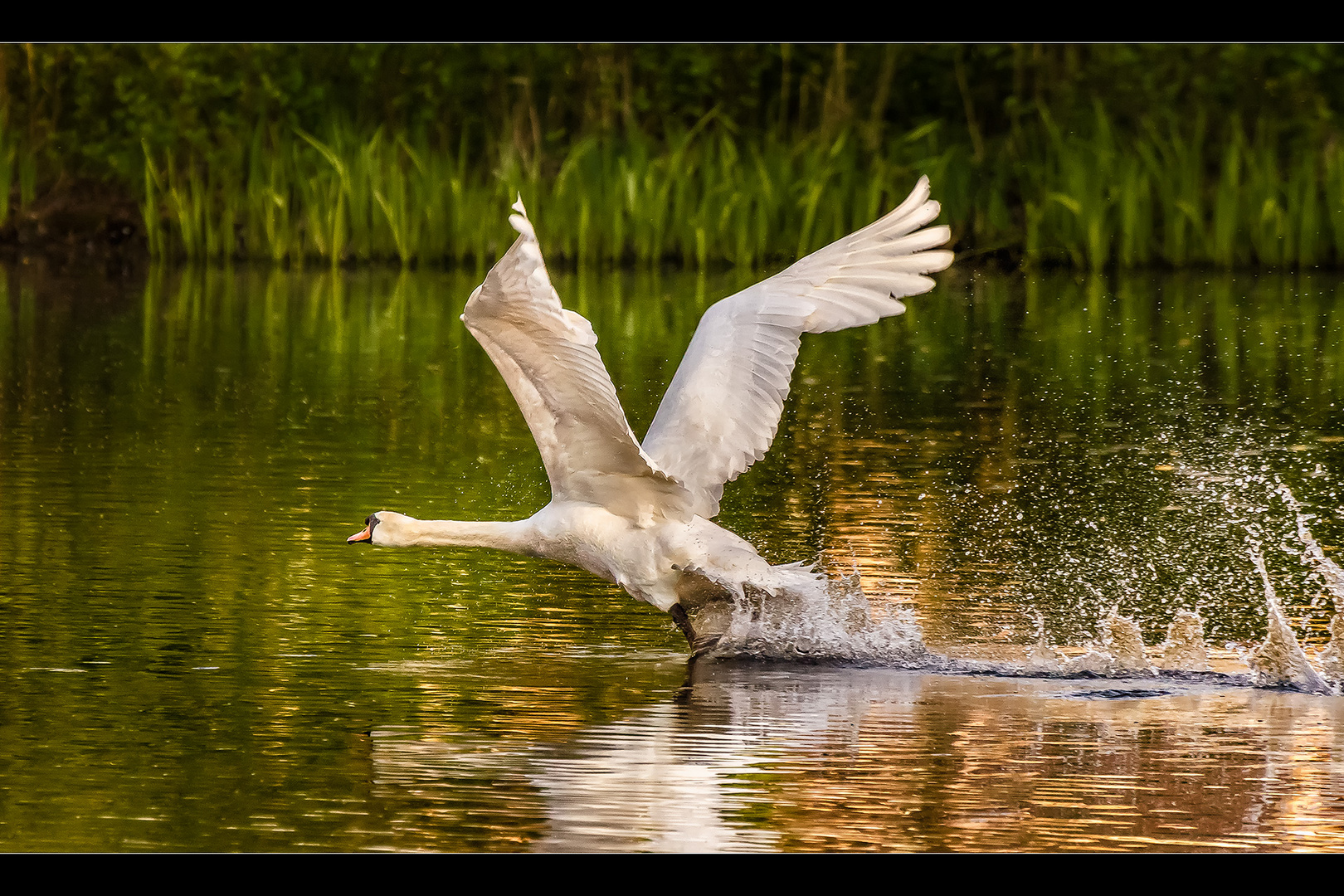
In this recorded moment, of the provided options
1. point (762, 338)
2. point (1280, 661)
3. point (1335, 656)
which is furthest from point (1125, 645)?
point (762, 338)

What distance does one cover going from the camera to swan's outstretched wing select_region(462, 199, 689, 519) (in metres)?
8.05

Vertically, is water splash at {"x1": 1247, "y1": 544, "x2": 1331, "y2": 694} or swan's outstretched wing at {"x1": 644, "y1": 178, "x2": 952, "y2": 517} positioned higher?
swan's outstretched wing at {"x1": 644, "y1": 178, "x2": 952, "y2": 517}

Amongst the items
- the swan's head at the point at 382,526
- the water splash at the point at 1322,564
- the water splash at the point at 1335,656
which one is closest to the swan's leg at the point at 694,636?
the swan's head at the point at 382,526

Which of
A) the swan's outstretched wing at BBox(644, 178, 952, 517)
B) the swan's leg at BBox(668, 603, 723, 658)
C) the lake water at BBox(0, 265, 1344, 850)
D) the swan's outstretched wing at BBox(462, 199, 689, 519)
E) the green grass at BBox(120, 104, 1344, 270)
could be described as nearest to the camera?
the lake water at BBox(0, 265, 1344, 850)

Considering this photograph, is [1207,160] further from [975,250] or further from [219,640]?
[219,640]

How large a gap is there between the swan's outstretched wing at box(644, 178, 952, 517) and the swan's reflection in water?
116 centimetres

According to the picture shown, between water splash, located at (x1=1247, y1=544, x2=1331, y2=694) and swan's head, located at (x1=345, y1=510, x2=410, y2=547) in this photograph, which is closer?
water splash, located at (x1=1247, y1=544, x2=1331, y2=694)

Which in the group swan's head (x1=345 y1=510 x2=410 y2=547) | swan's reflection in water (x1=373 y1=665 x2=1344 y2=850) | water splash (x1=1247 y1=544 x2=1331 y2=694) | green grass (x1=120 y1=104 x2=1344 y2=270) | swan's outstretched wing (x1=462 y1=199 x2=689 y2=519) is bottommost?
swan's reflection in water (x1=373 y1=665 x2=1344 y2=850)

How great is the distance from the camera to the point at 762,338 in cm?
987

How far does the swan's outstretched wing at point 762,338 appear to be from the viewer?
382 inches

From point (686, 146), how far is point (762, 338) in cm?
1803

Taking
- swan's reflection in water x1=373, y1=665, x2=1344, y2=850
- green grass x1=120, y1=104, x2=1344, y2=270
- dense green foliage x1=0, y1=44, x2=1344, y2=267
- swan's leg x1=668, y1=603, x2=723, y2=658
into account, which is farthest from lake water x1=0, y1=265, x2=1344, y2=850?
dense green foliage x1=0, y1=44, x2=1344, y2=267

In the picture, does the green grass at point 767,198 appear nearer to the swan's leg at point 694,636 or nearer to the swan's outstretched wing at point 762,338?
the swan's outstretched wing at point 762,338

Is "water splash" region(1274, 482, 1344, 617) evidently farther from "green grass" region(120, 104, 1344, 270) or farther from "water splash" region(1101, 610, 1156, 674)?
"green grass" region(120, 104, 1344, 270)
